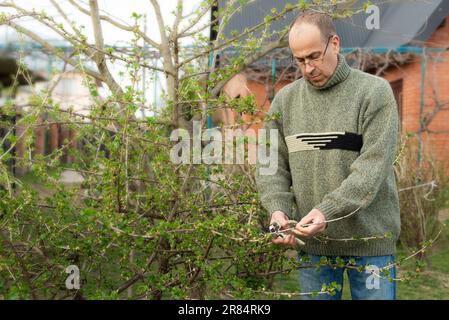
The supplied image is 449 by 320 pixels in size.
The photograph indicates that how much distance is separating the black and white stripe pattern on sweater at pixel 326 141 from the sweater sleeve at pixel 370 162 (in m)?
0.05

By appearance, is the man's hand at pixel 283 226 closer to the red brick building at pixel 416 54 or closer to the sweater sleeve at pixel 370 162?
the sweater sleeve at pixel 370 162

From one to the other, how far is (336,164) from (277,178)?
10.1 inches

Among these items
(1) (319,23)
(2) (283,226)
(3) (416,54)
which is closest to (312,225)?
(2) (283,226)

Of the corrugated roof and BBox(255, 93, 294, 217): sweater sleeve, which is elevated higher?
the corrugated roof

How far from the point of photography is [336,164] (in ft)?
6.42

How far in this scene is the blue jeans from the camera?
79.7 inches

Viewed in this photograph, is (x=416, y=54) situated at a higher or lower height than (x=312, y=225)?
higher

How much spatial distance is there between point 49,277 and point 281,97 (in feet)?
3.94

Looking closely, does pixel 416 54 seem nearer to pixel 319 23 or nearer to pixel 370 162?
pixel 319 23

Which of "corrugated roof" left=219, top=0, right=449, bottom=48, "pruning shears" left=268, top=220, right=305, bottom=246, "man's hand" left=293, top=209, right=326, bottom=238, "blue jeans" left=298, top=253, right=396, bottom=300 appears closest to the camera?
"man's hand" left=293, top=209, right=326, bottom=238

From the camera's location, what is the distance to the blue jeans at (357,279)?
6.64ft

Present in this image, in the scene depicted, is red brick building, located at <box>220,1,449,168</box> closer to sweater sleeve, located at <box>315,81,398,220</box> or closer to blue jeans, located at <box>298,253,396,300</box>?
blue jeans, located at <box>298,253,396,300</box>

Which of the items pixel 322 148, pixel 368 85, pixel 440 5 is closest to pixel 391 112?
pixel 368 85

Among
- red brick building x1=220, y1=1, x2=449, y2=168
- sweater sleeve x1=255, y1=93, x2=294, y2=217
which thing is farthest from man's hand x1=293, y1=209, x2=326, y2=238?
red brick building x1=220, y1=1, x2=449, y2=168
